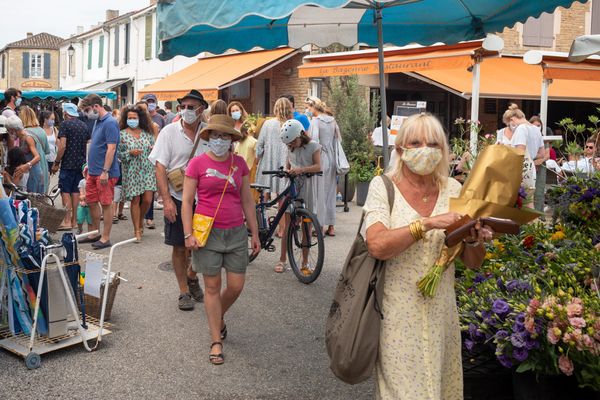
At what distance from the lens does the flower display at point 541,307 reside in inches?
123

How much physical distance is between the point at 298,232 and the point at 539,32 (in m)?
16.5

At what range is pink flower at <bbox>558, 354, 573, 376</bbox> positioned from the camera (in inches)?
122

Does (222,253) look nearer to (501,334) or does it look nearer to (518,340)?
(501,334)

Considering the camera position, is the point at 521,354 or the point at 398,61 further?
the point at 398,61

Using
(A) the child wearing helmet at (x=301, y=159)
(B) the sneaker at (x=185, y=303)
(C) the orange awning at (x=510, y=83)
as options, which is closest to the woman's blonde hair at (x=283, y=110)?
(A) the child wearing helmet at (x=301, y=159)

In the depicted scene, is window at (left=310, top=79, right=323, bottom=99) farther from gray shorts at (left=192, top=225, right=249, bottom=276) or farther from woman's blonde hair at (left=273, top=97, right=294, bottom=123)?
gray shorts at (left=192, top=225, right=249, bottom=276)

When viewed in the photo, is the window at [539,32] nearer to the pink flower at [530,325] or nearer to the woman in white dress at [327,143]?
the woman in white dress at [327,143]

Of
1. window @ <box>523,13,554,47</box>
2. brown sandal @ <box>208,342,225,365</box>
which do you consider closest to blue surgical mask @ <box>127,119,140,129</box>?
brown sandal @ <box>208,342,225,365</box>

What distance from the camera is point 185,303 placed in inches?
244

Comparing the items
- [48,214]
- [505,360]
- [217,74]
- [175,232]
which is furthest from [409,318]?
[217,74]

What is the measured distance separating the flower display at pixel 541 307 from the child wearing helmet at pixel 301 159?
2974 mm

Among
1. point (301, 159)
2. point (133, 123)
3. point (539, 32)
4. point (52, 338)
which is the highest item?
point (539, 32)

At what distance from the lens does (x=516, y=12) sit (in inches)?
248

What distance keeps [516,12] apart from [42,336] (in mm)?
4803
